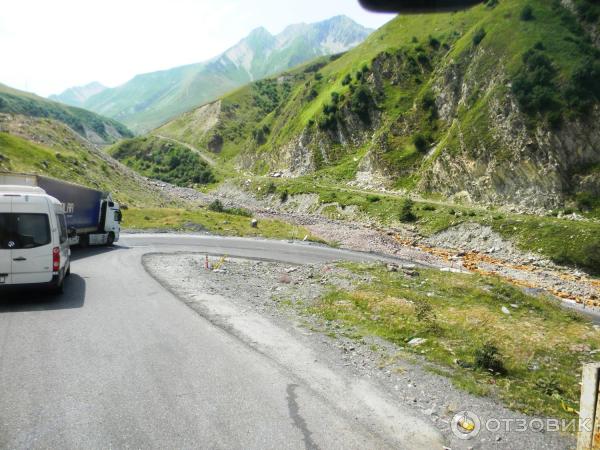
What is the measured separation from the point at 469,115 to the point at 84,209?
58220mm

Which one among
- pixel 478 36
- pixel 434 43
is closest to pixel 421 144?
pixel 478 36

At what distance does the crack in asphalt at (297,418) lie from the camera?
655 centimetres

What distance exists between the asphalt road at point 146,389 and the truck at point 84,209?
11.8 metres

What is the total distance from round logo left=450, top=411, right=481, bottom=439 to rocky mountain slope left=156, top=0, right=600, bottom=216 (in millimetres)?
50740

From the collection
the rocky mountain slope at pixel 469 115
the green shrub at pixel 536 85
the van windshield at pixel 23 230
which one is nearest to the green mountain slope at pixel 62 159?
the rocky mountain slope at pixel 469 115

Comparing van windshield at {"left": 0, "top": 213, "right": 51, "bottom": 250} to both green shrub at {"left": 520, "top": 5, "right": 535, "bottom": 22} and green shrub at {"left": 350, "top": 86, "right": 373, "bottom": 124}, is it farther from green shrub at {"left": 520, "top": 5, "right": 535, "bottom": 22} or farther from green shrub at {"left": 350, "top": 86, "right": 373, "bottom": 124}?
green shrub at {"left": 350, "top": 86, "right": 373, "bottom": 124}

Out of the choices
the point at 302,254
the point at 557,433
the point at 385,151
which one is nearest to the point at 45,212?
the point at 557,433

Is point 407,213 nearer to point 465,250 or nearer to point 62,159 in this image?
point 465,250

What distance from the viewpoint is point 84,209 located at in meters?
28.2

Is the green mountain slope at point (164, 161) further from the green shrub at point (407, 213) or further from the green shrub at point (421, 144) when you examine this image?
the green shrub at point (407, 213)

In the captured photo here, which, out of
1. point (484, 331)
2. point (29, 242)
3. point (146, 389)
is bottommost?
point (484, 331)

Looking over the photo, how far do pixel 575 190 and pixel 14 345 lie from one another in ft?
192

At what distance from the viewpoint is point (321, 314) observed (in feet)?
50.5

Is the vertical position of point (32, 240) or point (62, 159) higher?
point (62, 159)
